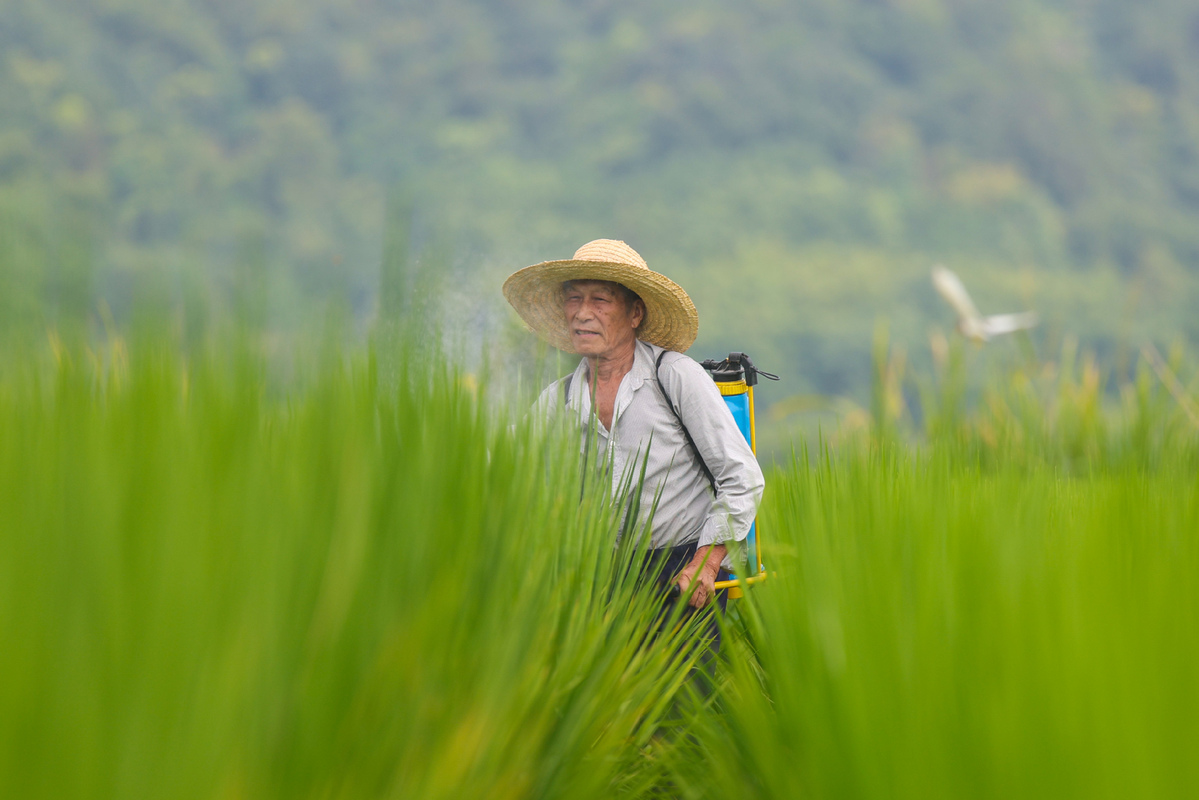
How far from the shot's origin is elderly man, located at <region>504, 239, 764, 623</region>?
265 cm

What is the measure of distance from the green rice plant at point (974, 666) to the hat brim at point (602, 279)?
1.16 metres

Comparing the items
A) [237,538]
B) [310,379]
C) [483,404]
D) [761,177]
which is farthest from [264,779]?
[761,177]

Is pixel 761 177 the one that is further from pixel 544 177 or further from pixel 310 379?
pixel 310 379

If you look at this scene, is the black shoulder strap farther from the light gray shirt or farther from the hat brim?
the hat brim

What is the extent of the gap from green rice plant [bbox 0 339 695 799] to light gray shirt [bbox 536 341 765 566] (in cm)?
111

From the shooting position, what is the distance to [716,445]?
8.80 ft

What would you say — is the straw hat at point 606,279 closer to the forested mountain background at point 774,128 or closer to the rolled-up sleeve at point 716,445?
the rolled-up sleeve at point 716,445

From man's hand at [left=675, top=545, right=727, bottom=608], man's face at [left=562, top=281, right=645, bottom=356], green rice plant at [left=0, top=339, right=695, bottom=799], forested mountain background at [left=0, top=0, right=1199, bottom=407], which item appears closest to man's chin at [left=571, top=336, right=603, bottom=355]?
man's face at [left=562, top=281, right=645, bottom=356]

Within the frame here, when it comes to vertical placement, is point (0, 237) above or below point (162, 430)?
above

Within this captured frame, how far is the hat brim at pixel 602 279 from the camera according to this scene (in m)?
2.89

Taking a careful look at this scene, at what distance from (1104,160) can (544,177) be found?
60.4 m

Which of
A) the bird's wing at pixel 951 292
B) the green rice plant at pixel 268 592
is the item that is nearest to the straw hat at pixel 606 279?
the green rice plant at pixel 268 592

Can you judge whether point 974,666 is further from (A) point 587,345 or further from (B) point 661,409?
(A) point 587,345

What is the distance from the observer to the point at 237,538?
0.96 meters
